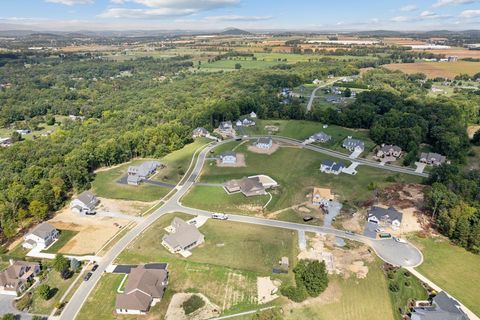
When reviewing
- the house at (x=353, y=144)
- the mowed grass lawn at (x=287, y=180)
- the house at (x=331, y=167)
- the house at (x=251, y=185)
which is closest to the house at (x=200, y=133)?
the mowed grass lawn at (x=287, y=180)

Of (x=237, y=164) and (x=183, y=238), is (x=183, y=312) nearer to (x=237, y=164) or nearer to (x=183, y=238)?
(x=183, y=238)

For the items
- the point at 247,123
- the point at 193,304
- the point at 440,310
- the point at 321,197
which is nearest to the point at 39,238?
the point at 193,304

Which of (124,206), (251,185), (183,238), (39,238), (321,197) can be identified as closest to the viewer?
(183,238)

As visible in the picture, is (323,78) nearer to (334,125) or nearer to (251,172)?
(334,125)

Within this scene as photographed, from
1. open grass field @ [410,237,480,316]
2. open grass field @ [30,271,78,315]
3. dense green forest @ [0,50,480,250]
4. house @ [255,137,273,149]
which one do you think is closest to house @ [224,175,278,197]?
house @ [255,137,273,149]

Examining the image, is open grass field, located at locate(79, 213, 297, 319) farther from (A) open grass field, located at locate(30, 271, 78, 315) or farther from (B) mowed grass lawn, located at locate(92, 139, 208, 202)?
(B) mowed grass lawn, located at locate(92, 139, 208, 202)

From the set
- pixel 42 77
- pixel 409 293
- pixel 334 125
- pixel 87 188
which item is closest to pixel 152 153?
pixel 87 188
